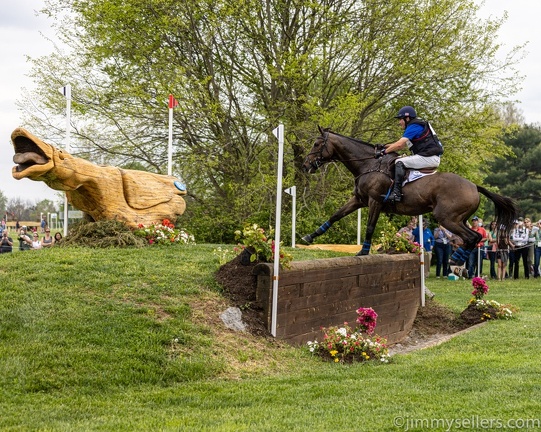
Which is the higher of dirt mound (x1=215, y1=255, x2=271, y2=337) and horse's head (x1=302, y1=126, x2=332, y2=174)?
horse's head (x1=302, y1=126, x2=332, y2=174)

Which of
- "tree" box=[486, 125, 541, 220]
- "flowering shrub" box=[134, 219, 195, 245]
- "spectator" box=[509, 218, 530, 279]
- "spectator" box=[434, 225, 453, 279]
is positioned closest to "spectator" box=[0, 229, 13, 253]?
"flowering shrub" box=[134, 219, 195, 245]

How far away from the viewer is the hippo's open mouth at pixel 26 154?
30.3ft

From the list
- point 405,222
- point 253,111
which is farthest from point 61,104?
point 405,222

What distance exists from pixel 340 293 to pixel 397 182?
6.27ft

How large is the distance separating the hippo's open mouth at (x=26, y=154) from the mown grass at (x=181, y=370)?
4.35 feet

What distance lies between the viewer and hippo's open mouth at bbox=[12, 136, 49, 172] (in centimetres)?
923

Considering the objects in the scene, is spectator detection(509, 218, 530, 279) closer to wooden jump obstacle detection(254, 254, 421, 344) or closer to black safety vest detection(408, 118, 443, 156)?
wooden jump obstacle detection(254, 254, 421, 344)

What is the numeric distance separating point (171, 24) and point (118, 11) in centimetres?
152

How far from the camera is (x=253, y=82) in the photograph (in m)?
20.4

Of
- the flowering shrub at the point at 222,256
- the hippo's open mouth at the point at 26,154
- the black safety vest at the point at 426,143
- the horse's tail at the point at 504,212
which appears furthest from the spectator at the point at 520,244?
the hippo's open mouth at the point at 26,154

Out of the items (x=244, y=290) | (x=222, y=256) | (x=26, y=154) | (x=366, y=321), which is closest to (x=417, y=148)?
(x=366, y=321)

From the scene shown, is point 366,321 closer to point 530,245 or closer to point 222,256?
point 222,256

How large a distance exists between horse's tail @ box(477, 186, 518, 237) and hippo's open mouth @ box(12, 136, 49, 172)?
6.92 meters

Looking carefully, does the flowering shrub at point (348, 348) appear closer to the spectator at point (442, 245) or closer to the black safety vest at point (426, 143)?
the black safety vest at point (426, 143)
